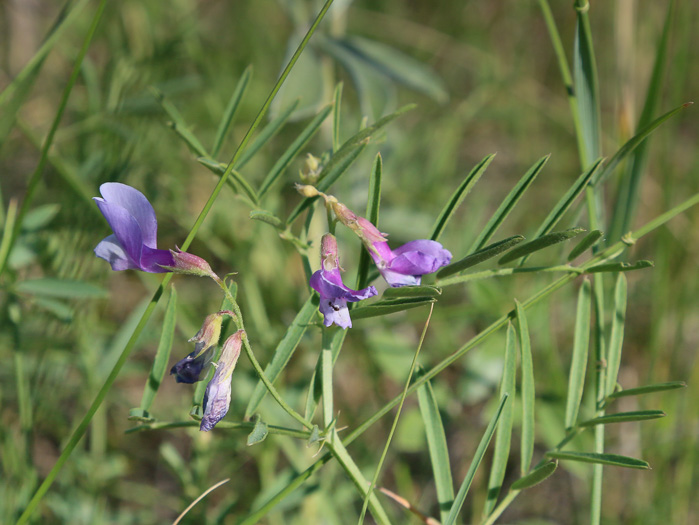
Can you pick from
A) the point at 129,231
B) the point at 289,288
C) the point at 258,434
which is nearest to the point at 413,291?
the point at 258,434

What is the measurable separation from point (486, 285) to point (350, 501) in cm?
69

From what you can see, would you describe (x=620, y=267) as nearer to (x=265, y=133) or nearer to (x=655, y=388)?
(x=655, y=388)

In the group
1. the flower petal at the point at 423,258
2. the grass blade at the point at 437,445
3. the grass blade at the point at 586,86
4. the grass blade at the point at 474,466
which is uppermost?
the grass blade at the point at 586,86

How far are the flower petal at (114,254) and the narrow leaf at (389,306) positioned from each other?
325mm

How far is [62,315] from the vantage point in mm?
1418

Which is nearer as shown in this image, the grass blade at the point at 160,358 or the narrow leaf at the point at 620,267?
the narrow leaf at the point at 620,267

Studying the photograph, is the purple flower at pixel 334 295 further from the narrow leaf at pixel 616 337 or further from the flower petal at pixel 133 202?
the narrow leaf at pixel 616 337

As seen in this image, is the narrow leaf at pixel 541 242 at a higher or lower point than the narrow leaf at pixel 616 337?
higher

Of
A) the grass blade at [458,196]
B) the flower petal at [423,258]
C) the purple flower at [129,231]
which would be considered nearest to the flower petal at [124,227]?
the purple flower at [129,231]

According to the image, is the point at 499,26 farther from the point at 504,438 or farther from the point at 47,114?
the point at 504,438

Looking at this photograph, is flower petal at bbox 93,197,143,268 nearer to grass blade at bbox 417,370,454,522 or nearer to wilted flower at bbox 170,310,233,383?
wilted flower at bbox 170,310,233,383

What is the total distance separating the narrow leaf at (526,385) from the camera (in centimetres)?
97

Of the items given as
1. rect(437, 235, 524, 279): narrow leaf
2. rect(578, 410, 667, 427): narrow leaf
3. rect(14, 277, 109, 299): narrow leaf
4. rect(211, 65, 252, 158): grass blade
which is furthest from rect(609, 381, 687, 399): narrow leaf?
rect(14, 277, 109, 299): narrow leaf

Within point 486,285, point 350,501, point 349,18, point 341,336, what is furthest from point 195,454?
point 349,18
